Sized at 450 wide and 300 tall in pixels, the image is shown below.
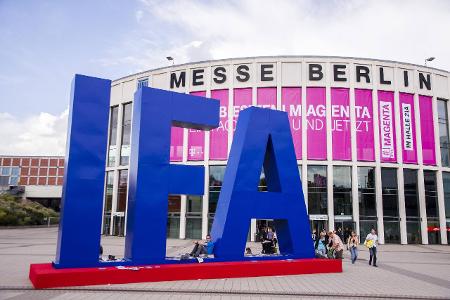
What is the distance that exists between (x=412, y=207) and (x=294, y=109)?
13147mm

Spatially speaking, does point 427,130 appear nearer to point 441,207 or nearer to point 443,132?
point 443,132

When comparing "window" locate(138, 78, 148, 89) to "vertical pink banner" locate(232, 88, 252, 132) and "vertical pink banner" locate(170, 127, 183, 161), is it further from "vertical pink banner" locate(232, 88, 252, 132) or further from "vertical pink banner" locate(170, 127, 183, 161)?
"vertical pink banner" locate(232, 88, 252, 132)

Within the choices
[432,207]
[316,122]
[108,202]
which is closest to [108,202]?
[108,202]

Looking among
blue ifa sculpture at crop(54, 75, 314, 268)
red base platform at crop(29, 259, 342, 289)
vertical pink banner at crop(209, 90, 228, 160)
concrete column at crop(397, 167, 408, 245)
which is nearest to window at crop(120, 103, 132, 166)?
vertical pink banner at crop(209, 90, 228, 160)

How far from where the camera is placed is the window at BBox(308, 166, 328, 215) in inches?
1291

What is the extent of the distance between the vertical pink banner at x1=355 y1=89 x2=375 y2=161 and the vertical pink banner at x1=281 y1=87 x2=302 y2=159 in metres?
4.96

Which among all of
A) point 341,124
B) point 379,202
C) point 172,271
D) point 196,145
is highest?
point 341,124

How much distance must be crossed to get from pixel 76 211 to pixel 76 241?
851mm

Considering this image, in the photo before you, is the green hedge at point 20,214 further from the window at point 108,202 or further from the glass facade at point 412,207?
the glass facade at point 412,207

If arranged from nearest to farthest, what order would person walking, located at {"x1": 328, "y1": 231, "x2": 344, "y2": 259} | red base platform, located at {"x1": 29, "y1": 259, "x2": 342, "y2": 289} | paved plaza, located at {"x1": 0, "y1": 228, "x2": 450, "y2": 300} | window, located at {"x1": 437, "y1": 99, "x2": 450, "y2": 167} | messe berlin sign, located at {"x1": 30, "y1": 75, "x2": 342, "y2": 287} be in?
paved plaza, located at {"x1": 0, "y1": 228, "x2": 450, "y2": 300} → red base platform, located at {"x1": 29, "y1": 259, "x2": 342, "y2": 289} → messe berlin sign, located at {"x1": 30, "y1": 75, "x2": 342, "y2": 287} → person walking, located at {"x1": 328, "y1": 231, "x2": 344, "y2": 259} → window, located at {"x1": 437, "y1": 99, "x2": 450, "y2": 167}

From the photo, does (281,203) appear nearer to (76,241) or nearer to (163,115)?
(163,115)

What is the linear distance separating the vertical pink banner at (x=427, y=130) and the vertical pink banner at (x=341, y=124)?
22.9 feet

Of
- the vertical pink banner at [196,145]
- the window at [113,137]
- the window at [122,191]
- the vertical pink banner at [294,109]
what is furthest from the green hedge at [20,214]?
the vertical pink banner at [294,109]

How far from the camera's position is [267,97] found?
34688 mm
